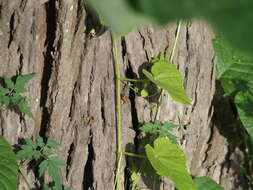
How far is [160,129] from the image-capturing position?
6.32 ft

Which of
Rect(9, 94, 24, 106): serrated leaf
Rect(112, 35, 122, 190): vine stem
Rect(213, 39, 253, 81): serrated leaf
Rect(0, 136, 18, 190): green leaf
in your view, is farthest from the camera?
Rect(213, 39, 253, 81): serrated leaf

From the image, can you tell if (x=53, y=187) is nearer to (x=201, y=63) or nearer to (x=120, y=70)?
(x=120, y=70)

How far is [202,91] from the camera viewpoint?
210 cm

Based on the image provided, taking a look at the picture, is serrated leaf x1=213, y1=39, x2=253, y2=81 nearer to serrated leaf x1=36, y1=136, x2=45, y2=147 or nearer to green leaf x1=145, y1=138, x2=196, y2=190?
green leaf x1=145, y1=138, x2=196, y2=190

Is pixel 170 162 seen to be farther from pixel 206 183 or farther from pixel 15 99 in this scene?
pixel 15 99

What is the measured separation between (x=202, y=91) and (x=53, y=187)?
0.86 m

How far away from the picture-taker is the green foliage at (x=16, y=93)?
1.66 m

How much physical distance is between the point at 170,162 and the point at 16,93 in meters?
0.70

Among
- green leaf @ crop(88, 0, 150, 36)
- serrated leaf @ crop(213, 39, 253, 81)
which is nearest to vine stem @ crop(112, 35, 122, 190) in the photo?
serrated leaf @ crop(213, 39, 253, 81)

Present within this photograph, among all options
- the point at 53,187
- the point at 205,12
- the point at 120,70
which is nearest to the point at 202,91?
the point at 120,70

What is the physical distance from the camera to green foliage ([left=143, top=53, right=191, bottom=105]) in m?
1.77

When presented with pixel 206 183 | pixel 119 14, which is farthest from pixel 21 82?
pixel 119 14

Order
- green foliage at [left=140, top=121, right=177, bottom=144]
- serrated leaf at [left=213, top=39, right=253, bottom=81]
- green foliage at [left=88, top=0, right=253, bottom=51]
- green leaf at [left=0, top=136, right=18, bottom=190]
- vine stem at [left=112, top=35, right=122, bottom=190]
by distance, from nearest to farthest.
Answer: green foliage at [left=88, top=0, right=253, bottom=51], green leaf at [left=0, top=136, right=18, bottom=190], vine stem at [left=112, top=35, right=122, bottom=190], green foliage at [left=140, top=121, right=177, bottom=144], serrated leaf at [left=213, top=39, right=253, bottom=81]

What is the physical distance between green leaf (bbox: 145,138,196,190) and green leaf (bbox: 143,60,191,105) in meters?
0.23
